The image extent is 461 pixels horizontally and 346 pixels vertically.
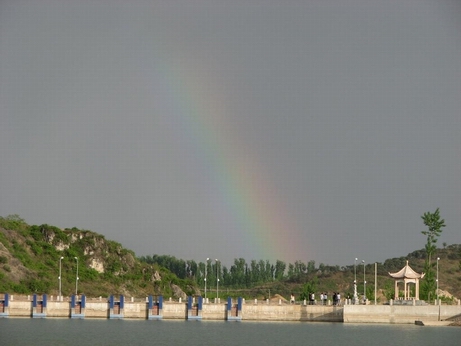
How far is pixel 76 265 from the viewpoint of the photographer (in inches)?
6845

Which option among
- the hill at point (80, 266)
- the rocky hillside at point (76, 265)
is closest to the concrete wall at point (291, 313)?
the hill at point (80, 266)

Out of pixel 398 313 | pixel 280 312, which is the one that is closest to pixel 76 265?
pixel 280 312

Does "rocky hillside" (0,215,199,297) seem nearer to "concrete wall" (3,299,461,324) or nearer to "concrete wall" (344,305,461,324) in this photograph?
"concrete wall" (3,299,461,324)

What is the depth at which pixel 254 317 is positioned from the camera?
466 ft

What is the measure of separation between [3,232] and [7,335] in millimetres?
76956

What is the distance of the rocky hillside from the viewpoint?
160000 millimetres

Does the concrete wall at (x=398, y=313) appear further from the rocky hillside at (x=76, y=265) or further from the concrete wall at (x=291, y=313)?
the rocky hillside at (x=76, y=265)

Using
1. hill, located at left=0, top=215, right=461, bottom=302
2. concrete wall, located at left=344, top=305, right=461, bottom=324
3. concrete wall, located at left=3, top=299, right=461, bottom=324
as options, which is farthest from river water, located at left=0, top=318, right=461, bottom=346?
hill, located at left=0, top=215, right=461, bottom=302

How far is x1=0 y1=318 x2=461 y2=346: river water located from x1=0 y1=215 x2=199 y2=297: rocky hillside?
26366 millimetres

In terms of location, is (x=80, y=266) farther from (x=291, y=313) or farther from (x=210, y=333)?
(x=210, y=333)

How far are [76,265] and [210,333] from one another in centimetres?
6477

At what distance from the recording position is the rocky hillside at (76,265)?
160000 mm

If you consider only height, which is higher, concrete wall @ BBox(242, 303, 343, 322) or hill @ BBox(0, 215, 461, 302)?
hill @ BBox(0, 215, 461, 302)

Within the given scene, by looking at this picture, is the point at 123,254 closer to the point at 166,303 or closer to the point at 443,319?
the point at 166,303
